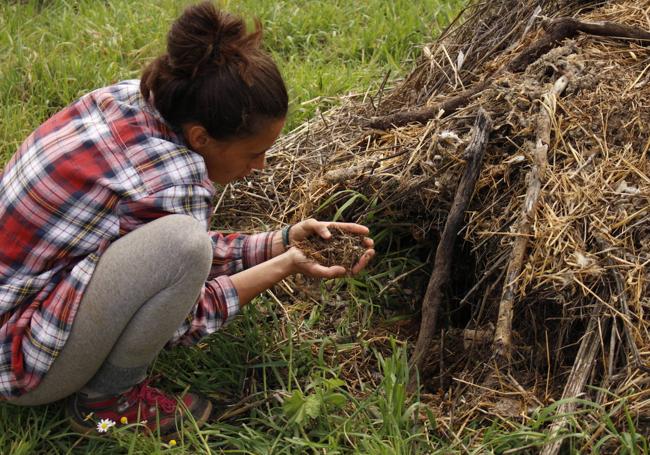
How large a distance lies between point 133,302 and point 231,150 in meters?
0.46

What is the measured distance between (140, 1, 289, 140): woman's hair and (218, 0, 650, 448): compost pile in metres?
0.64

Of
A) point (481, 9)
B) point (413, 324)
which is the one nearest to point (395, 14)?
point (481, 9)

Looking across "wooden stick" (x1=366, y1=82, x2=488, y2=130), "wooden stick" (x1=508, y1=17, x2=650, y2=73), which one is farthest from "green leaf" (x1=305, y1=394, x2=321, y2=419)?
"wooden stick" (x1=508, y1=17, x2=650, y2=73)

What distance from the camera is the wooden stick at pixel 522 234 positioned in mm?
2324

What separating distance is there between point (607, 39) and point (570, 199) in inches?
28.2

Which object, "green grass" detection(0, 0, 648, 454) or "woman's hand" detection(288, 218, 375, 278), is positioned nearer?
"green grass" detection(0, 0, 648, 454)

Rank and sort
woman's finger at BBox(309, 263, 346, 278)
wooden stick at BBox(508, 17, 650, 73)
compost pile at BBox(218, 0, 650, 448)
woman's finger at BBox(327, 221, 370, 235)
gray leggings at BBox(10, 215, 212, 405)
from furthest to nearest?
wooden stick at BBox(508, 17, 650, 73) < woman's finger at BBox(327, 221, 370, 235) < woman's finger at BBox(309, 263, 346, 278) < compost pile at BBox(218, 0, 650, 448) < gray leggings at BBox(10, 215, 212, 405)

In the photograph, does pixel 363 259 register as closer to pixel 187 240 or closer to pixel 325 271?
pixel 325 271

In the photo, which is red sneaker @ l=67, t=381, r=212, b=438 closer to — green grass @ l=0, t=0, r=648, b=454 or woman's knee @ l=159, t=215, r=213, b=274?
green grass @ l=0, t=0, r=648, b=454

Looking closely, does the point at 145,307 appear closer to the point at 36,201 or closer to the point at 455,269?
the point at 36,201

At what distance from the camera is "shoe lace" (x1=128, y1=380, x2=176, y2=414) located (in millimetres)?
2389

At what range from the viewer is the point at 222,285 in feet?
7.98

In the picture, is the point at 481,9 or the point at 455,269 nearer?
the point at 455,269

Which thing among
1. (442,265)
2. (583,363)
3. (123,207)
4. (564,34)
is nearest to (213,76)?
(123,207)
